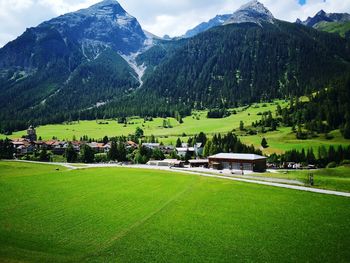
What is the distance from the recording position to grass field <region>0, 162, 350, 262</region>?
32781 mm

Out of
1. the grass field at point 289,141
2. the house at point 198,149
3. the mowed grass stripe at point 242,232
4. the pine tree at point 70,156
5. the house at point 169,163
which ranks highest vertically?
the grass field at point 289,141

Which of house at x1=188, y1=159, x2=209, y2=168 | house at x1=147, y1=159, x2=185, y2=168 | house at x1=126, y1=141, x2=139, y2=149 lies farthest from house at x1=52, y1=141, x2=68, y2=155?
house at x1=188, y1=159, x2=209, y2=168

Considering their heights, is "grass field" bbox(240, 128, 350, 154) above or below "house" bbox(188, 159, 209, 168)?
above

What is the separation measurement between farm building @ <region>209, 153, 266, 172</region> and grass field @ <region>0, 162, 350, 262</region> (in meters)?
35.5

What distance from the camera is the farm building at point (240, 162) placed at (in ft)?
340

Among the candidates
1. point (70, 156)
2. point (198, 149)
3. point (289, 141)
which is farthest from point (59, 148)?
point (289, 141)

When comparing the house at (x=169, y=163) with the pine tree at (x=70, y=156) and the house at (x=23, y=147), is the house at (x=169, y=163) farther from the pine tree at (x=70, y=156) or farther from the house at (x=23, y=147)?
the house at (x=23, y=147)

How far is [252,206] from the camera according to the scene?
5216cm

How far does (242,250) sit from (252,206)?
1913 centimetres

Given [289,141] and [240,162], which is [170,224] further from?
[289,141]

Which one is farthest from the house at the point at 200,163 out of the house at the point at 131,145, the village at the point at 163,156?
the house at the point at 131,145

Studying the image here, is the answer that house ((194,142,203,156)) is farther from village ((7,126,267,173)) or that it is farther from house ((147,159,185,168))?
house ((147,159,185,168))

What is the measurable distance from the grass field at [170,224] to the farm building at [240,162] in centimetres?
3551

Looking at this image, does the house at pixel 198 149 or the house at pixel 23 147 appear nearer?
the house at pixel 198 149
